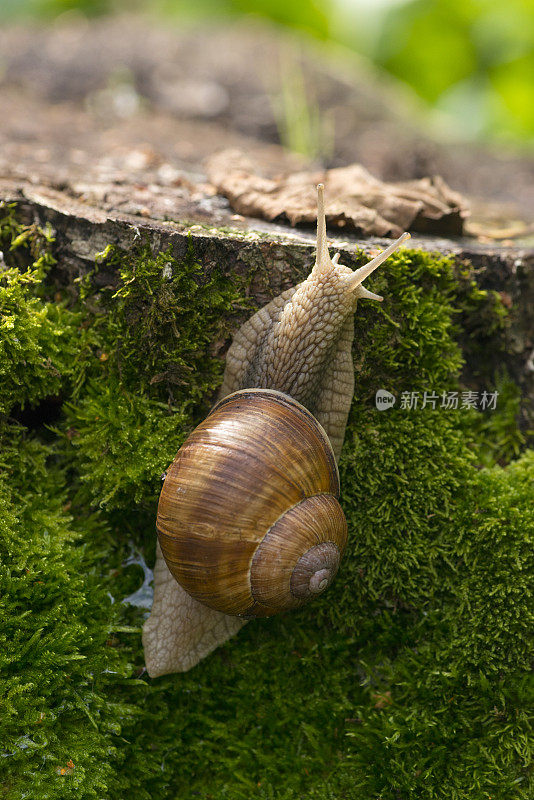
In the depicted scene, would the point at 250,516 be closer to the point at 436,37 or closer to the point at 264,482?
the point at 264,482

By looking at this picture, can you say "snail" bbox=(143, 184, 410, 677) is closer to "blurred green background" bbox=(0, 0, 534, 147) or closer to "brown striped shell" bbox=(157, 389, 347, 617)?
"brown striped shell" bbox=(157, 389, 347, 617)

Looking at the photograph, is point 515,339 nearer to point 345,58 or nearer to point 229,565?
point 229,565

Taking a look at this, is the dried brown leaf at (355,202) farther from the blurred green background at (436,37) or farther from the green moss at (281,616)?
the blurred green background at (436,37)

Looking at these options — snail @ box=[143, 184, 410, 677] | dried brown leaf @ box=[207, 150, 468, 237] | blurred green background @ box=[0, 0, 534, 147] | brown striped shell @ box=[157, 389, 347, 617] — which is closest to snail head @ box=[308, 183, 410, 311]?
snail @ box=[143, 184, 410, 677]

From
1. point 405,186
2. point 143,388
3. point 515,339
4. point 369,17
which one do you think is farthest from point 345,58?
point 143,388

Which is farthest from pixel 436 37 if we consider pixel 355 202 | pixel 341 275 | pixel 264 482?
Result: pixel 264 482

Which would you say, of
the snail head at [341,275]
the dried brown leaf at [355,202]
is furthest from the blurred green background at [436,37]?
the snail head at [341,275]

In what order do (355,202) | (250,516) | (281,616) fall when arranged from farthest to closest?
(355,202)
(281,616)
(250,516)
